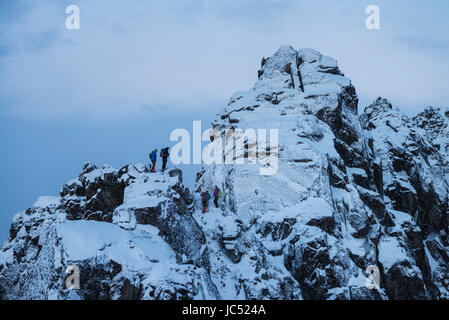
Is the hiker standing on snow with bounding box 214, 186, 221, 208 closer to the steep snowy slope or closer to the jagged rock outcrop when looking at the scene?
the steep snowy slope

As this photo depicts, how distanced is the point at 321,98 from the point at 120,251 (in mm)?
35229

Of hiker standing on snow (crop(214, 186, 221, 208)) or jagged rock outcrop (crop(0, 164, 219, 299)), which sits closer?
jagged rock outcrop (crop(0, 164, 219, 299))

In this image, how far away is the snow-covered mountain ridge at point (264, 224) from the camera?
2214 cm

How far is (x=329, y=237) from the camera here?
3322 cm

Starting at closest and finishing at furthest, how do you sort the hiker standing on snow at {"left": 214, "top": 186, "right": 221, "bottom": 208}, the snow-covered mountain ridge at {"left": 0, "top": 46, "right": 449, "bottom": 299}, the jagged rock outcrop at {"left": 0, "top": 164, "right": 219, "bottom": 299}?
the jagged rock outcrop at {"left": 0, "top": 164, "right": 219, "bottom": 299} → the snow-covered mountain ridge at {"left": 0, "top": 46, "right": 449, "bottom": 299} → the hiker standing on snow at {"left": 214, "top": 186, "right": 221, "bottom": 208}

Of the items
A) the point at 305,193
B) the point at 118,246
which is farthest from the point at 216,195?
the point at 118,246

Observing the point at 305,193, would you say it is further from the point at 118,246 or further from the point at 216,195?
the point at 118,246

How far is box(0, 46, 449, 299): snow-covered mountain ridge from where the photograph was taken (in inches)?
872

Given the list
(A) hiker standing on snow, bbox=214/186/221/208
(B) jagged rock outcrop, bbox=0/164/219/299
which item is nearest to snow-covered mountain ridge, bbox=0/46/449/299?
(B) jagged rock outcrop, bbox=0/164/219/299

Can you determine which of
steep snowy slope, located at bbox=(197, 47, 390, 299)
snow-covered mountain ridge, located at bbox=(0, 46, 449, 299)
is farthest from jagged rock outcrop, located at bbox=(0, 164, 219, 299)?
steep snowy slope, located at bbox=(197, 47, 390, 299)

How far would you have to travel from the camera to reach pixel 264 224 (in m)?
35.7

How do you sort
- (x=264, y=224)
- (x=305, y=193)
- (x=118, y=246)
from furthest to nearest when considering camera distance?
1. (x=305, y=193)
2. (x=264, y=224)
3. (x=118, y=246)

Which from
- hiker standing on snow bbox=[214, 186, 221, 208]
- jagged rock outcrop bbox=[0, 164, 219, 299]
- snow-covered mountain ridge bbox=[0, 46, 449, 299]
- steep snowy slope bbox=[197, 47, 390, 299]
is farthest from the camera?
hiker standing on snow bbox=[214, 186, 221, 208]

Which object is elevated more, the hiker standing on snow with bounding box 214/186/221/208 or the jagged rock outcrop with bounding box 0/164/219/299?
the jagged rock outcrop with bounding box 0/164/219/299
